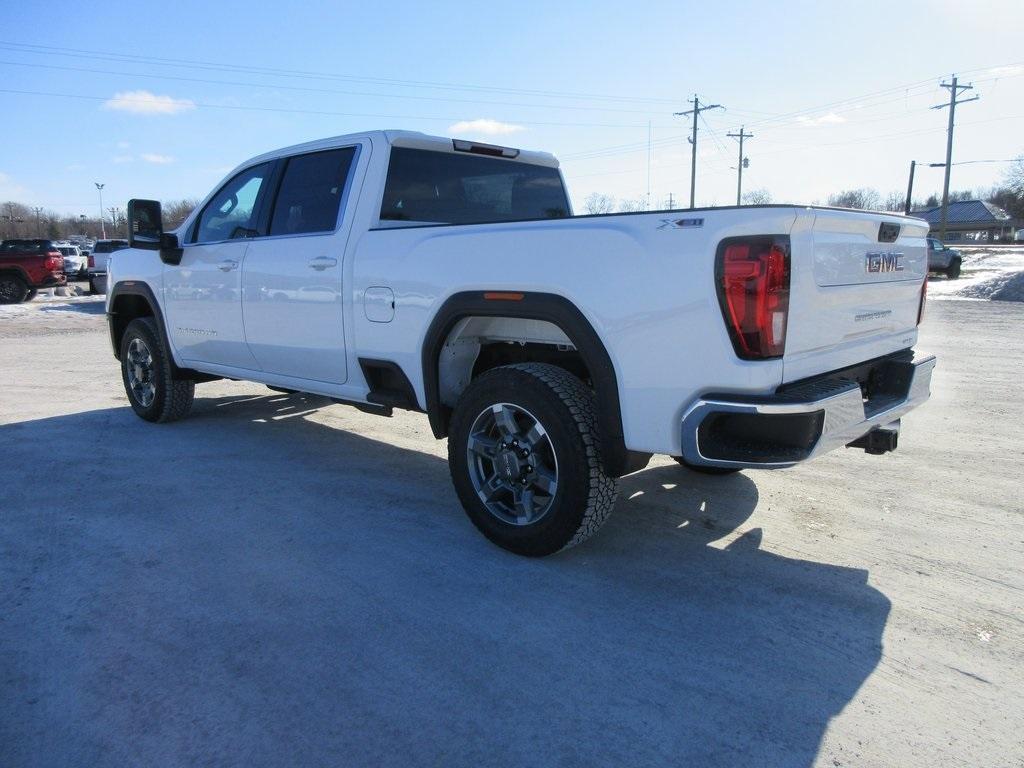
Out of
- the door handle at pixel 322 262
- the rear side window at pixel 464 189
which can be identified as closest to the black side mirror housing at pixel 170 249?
the door handle at pixel 322 262

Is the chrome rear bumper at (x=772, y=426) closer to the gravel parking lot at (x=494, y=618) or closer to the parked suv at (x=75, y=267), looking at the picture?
the gravel parking lot at (x=494, y=618)

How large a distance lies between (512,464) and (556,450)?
0.31 metres

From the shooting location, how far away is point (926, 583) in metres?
3.27

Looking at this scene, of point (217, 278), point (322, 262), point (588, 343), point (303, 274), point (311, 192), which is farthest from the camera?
point (217, 278)

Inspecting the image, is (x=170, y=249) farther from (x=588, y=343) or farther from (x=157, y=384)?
(x=588, y=343)

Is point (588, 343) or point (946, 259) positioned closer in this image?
point (588, 343)

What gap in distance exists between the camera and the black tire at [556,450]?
3.25 metres

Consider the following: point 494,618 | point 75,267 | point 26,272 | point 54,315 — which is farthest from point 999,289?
point 75,267

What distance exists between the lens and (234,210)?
539 centimetres

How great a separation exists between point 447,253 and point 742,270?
1.53 m

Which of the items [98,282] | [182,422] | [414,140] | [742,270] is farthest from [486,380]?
[98,282]

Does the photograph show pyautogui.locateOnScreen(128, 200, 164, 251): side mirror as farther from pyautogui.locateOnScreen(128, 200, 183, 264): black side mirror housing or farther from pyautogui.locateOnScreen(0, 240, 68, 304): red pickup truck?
pyautogui.locateOnScreen(0, 240, 68, 304): red pickup truck

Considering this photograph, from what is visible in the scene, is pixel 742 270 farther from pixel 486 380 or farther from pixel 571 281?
pixel 486 380

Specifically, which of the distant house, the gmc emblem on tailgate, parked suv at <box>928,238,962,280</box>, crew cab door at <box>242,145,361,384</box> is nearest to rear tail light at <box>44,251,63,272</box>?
crew cab door at <box>242,145,361,384</box>
